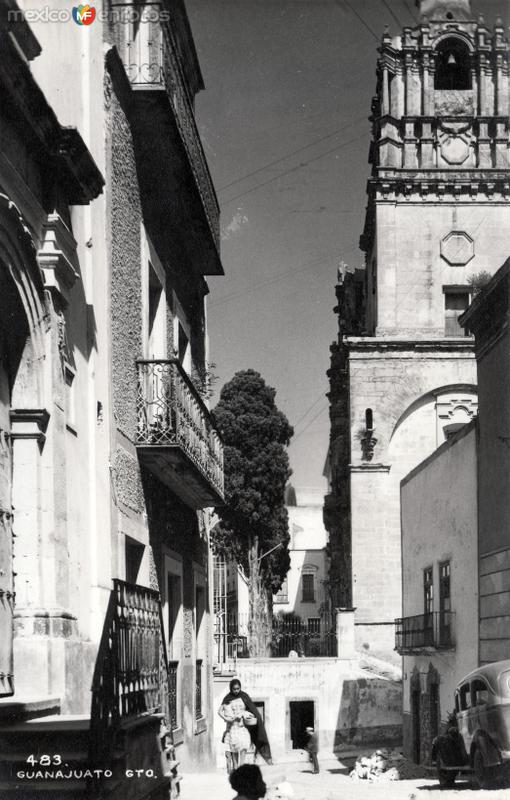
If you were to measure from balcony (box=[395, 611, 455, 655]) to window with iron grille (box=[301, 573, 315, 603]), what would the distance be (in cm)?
4382

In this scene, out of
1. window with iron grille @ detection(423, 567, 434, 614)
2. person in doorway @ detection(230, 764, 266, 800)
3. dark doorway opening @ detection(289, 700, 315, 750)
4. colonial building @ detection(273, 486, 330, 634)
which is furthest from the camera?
colonial building @ detection(273, 486, 330, 634)

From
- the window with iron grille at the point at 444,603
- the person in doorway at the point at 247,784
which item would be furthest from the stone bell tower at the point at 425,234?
the person in doorway at the point at 247,784

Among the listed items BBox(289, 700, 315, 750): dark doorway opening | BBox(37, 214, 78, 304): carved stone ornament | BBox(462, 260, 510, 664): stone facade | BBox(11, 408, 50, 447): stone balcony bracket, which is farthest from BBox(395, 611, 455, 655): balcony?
BBox(11, 408, 50, 447): stone balcony bracket

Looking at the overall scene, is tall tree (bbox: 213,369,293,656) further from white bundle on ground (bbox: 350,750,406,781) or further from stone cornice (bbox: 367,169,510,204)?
white bundle on ground (bbox: 350,750,406,781)

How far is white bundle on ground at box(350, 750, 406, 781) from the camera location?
74.6 ft

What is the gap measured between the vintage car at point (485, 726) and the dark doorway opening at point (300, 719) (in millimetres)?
21170

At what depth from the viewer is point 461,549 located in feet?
72.7

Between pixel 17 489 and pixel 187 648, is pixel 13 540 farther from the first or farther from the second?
pixel 187 648

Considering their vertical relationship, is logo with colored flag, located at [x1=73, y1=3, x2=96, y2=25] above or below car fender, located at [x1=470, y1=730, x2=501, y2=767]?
above

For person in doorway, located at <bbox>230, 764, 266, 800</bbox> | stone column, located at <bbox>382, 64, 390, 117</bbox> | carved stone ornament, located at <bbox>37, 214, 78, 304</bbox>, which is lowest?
person in doorway, located at <bbox>230, 764, 266, 800</bbox>

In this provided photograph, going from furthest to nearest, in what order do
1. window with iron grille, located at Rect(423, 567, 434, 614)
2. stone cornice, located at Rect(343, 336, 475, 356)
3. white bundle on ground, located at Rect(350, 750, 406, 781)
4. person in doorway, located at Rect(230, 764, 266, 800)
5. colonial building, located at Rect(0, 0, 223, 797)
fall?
stone cornice, located at Rect(343, 336, 475, 356), window with iron grille, located at Rect(423, 567, 434, 614), white bundle on ground, located at Rect(350, 750, 406, 781), colonial building, located at Rect(0, 0, 223, 797), person in doorway, located at Rect(230, 764, 266, 800)

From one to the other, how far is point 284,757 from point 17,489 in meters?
25.6

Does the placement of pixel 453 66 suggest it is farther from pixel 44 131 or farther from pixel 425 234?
pixel 44 131

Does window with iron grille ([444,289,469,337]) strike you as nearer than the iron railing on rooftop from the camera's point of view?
No
